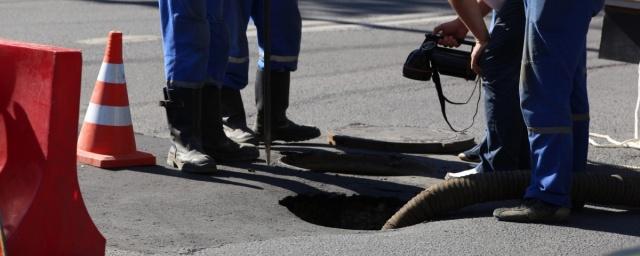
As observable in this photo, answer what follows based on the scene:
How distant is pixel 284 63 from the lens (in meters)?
7.16

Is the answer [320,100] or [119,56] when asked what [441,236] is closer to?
[119,56]

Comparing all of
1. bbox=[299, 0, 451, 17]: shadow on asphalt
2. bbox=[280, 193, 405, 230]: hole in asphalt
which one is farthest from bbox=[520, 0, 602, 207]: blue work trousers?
bbox=[299, 0, 451, 17]: shadow on asphalt

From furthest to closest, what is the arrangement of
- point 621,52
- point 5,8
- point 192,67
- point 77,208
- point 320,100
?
point 5,8
point 320,100
point 621,52
point 192,67
point 77,208

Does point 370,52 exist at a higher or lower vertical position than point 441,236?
lower

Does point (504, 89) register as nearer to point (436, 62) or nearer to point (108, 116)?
point (436, 62)

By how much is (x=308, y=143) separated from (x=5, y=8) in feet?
23.9

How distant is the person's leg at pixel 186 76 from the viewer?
19.9 ft

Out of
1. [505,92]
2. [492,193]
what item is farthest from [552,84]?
[505,92]

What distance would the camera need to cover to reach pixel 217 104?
21.1 ft

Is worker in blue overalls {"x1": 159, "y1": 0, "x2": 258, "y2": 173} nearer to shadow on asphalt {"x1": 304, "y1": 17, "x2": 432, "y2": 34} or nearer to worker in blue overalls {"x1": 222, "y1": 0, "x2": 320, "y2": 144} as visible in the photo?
worker in blue overalls {"x1": 222, "y1": 0, "x2": 320, "y2": 144}

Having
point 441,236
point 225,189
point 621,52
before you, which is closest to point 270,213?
point 225,189

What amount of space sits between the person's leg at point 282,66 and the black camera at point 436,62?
108 cm

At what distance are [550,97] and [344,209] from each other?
1.22 m

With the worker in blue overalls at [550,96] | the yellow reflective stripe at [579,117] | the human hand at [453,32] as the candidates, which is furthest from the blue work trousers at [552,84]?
the human hand at [453,32]
